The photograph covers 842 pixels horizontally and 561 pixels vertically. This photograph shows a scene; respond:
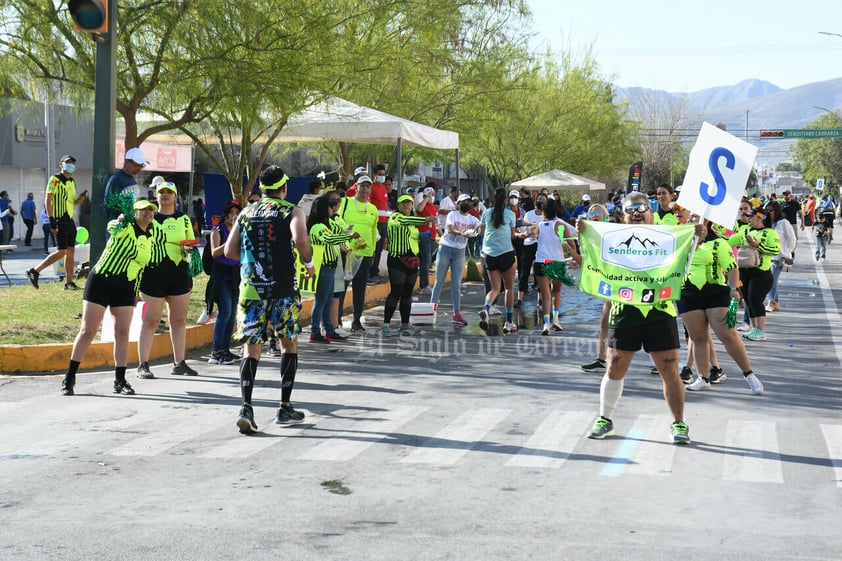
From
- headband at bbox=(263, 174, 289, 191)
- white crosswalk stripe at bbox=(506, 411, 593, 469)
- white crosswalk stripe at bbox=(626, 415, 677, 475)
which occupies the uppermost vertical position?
headband at bbox=(263, 174, 289, 191)

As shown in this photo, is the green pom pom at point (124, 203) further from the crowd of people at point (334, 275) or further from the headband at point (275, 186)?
the headband at point (275, 186)

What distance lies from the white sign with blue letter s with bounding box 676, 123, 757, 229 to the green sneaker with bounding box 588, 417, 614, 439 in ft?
5.51

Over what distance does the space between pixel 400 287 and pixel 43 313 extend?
14.3 feet

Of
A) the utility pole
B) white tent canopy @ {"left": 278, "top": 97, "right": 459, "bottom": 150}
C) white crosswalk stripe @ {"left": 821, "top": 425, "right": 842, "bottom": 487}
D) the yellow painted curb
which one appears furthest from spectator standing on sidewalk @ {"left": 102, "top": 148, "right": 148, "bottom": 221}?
white tent canopy @ {"left": 278, "top": 97, "right": 459, "bottom": 150}

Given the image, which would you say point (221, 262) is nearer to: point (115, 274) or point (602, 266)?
point (115, 274)

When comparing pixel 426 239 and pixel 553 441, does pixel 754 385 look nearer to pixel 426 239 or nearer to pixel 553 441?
pixel 553 441

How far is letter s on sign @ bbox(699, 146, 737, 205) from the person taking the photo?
7844 millimetres

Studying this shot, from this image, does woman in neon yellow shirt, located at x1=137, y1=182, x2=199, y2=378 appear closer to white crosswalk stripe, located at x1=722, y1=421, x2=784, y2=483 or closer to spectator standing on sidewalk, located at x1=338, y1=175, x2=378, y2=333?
spectator standing on sidewalk, located at x1=338, y1=175, x2=378, y2=333

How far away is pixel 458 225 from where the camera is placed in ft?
46.0

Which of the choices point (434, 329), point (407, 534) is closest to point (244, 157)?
point (434, 329)

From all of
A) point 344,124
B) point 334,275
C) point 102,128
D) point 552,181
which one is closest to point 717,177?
point 334,275

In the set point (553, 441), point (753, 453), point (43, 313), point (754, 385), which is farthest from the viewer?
point (43, 313)

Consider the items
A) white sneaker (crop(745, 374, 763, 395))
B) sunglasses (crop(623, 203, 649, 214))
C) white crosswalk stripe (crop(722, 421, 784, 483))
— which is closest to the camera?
white crosswalk stripe (crop(722, 421, 784, 483))

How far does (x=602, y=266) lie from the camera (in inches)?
304
